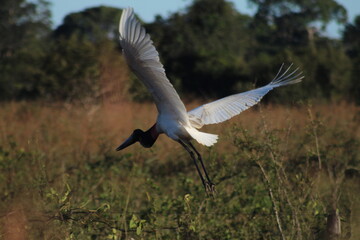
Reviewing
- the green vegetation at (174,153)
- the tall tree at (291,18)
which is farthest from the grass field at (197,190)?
the tall tree at (291,18)

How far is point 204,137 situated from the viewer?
4539 mm

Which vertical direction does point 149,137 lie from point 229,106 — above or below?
below

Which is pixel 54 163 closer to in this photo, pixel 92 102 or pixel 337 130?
pixel 337 130

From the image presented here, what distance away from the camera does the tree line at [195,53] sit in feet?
51.7

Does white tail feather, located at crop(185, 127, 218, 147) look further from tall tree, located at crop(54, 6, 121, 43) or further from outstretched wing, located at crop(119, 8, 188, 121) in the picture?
tall tree, located at crop(54, 6, 121, 43)

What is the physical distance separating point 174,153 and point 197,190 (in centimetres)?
263

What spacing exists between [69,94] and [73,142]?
715cm

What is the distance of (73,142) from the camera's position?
872 centimetres

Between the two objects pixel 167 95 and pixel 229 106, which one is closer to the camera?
pixel 167 95

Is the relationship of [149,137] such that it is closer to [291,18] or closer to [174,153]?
[174,153]

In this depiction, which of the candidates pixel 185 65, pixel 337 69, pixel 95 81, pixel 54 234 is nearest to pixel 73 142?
pixel 54 234

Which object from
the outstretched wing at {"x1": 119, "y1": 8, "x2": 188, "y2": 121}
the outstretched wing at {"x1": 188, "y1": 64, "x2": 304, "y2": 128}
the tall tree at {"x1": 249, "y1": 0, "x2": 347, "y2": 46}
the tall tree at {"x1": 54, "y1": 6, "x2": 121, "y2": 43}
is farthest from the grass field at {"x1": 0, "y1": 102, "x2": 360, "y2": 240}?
the tall tree at {"x1": 54, "y1": 6, "x2": 121, "y2": 43}

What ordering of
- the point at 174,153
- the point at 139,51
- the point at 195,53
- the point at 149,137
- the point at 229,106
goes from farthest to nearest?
the point at 195,53 < the point at 174,153 < the point at 149,137 < the point at 229,106 < the point at 139,51

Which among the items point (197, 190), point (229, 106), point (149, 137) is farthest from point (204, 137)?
point (197, 190)
